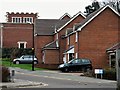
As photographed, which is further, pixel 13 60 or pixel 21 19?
pixel 21 19

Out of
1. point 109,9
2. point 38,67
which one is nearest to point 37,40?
point 38,67

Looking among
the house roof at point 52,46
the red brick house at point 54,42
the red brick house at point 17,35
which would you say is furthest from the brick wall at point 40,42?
the red brick house at point 17,35

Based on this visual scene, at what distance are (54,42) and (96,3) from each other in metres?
31.4

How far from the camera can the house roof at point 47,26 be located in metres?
67.5

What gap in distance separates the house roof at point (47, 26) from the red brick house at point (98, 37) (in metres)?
15.9

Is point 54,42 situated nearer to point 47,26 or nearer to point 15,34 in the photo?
point 47,26

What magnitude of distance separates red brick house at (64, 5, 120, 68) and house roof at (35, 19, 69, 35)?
15.9 m

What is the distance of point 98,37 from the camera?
169ft

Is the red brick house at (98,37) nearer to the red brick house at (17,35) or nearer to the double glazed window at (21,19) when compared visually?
the red brick house at (17,35)

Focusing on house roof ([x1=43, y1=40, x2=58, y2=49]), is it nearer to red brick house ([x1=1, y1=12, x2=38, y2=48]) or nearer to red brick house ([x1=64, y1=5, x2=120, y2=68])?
red brick house ([x1=64, y1=5, x2=120, y2=68])

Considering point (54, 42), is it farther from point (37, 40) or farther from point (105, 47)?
point (105, 47)

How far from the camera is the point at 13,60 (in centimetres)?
6128

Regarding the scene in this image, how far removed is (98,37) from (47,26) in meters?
19.6

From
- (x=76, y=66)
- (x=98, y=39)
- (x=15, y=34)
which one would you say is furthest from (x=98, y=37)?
(x=15, y=34)
